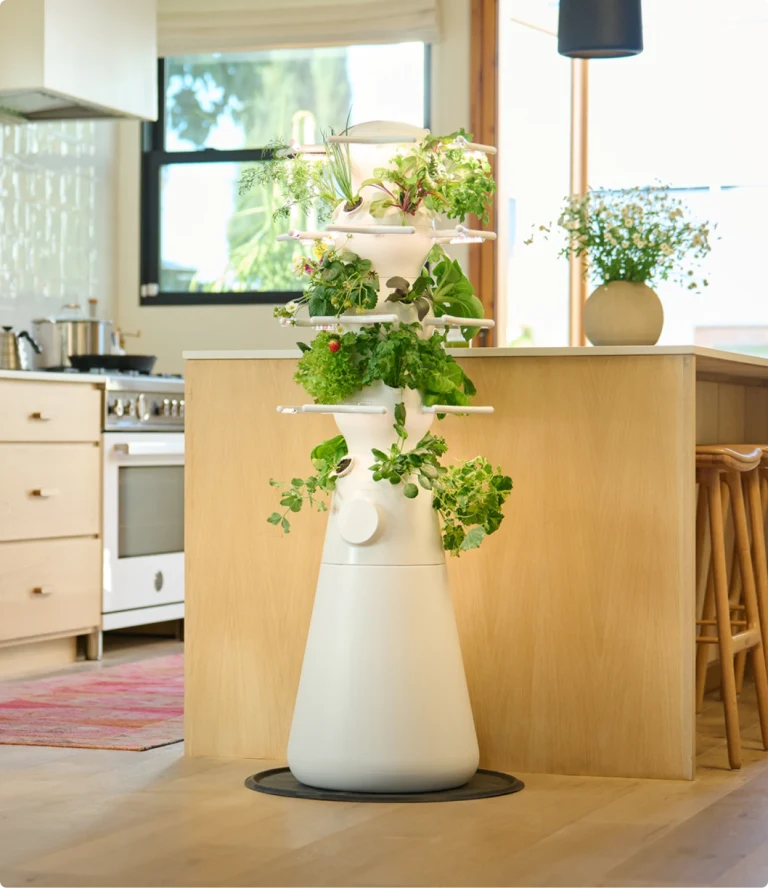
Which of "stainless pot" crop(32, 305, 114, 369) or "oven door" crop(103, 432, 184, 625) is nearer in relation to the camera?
"oven door" crop(103, 432, 184, 625)

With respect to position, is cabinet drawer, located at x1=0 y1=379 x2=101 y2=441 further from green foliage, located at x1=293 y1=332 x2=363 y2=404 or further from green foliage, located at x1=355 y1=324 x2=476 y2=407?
green foliage, located at x1=355 y1=324 x2=476 y2=407

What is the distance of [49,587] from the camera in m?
5.05

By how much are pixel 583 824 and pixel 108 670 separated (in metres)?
2.55

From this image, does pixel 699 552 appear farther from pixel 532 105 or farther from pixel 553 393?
pixel 532 105

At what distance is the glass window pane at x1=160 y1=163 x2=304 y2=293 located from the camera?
6770mm

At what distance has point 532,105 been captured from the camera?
23.4 ft

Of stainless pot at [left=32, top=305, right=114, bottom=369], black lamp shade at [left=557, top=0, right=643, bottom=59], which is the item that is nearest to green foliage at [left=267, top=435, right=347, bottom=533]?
black lamp shade at [left=557, top=0, right=643, bottom=59]

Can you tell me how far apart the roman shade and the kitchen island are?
344 cm

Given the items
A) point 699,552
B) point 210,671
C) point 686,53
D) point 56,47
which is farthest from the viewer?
point 686,53

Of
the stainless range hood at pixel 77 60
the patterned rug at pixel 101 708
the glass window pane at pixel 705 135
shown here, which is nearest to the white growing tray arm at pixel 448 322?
the patterned rug at pixel 101 708

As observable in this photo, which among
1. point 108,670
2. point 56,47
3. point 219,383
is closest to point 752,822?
point 219,383

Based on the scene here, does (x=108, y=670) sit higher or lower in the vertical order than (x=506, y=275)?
lower

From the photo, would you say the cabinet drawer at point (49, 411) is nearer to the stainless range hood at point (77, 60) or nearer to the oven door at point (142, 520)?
the oven door at point (142, 520)

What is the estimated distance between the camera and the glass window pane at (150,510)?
546 cm
